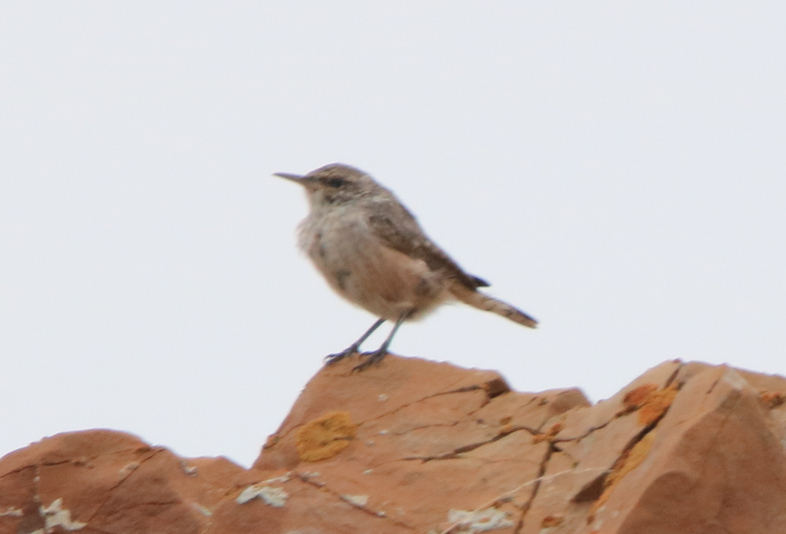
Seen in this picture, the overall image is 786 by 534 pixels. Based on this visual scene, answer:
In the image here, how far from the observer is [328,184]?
7527mm

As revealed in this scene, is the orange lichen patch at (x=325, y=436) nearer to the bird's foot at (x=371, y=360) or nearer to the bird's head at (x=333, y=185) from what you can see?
the bird's foot at (x=371, y=360)

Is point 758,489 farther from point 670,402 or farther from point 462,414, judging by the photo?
point 462,414

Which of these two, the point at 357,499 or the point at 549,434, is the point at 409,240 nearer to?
the point at 549,434

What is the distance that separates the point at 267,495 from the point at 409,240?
325 centimetres

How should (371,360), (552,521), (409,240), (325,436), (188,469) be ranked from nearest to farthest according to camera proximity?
(552,521) < (188,469) < (325,436) < (371,360) < (409,240)

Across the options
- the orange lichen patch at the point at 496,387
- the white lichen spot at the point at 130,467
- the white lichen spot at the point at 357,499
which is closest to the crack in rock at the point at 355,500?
the white lichen spot at the point at 357,499

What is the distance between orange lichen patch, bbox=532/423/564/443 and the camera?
4.61 metres

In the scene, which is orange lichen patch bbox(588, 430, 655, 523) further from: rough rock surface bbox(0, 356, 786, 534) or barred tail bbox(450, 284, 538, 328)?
barred tail bbox(450, 284, 538, 328)

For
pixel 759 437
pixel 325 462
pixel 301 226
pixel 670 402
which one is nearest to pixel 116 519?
pixel 325 462

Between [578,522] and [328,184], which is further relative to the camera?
[328,184]

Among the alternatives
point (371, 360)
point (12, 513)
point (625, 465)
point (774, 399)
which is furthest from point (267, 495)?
point (774, 399)

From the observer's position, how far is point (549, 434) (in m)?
4.62

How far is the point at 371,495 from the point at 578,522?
2.97ft

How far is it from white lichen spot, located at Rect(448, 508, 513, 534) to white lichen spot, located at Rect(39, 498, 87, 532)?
1523 millimetres
